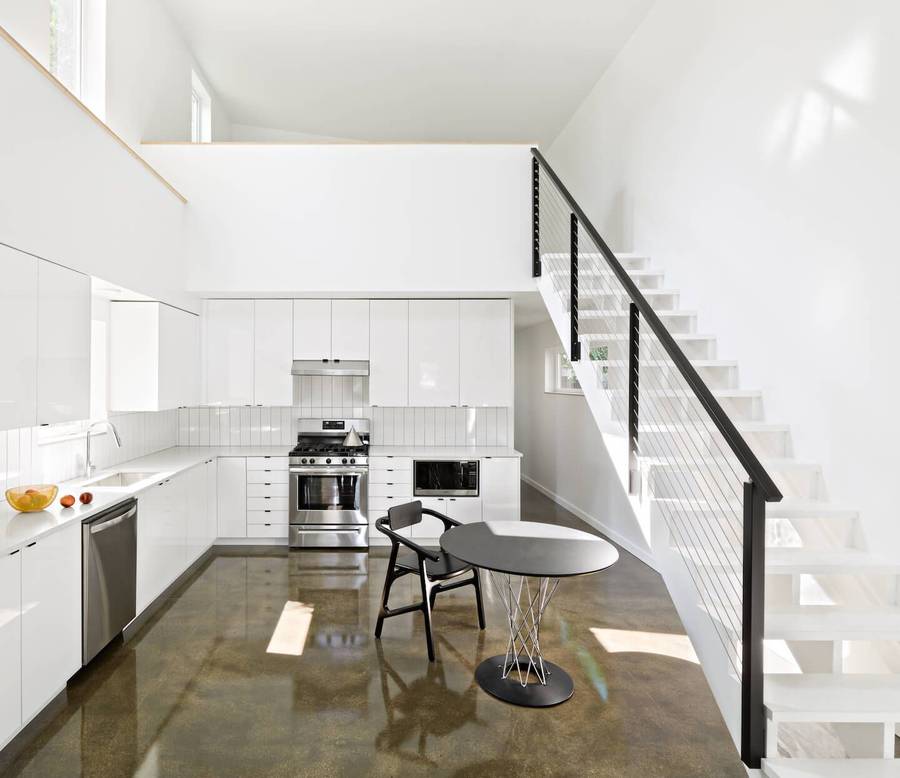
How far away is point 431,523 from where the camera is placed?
5.55 m

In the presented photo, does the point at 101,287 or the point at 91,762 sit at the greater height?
the point at 101,287

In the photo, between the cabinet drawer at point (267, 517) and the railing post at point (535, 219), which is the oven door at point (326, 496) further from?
the railing post at point (535, 219)

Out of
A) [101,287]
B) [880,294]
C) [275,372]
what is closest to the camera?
[880,294]

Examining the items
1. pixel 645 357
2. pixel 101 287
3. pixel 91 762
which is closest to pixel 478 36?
pixel 645 357

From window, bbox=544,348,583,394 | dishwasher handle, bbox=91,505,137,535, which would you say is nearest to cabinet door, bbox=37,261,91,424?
dishwasher handle, bbox=91,505,137,535

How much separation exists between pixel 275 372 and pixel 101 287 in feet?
6.40

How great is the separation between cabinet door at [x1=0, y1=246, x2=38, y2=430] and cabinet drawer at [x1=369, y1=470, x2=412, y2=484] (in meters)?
3.07

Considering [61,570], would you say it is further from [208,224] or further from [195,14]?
[195,14]

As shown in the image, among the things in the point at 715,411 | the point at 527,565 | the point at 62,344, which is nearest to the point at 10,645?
the point at 62,344

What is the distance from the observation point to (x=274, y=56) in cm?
589

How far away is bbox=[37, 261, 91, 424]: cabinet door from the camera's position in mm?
2900

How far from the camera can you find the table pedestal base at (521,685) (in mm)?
2875

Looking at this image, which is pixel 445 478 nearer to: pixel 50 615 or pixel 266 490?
pixel 266 490

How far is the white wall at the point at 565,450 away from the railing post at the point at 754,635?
2.48 m
